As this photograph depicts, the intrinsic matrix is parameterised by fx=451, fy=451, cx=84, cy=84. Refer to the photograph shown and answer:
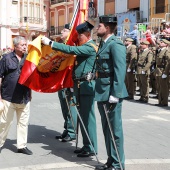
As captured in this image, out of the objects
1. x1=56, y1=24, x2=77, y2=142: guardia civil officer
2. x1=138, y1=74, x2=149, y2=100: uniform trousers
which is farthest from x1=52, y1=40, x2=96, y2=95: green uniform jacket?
x1=138, y1=74, x2=149, y2=100: uniform trousers

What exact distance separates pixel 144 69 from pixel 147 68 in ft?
0.36

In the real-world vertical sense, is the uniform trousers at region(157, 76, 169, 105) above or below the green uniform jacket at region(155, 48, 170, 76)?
below

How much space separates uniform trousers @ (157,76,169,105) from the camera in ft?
43.1

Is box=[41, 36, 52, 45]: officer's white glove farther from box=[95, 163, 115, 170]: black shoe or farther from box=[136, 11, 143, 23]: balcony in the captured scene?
box=[136, 11, 143, 23]: balcony

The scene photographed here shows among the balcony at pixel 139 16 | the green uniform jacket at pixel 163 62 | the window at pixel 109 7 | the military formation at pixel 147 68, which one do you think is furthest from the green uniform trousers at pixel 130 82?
the window at pixel 109 7

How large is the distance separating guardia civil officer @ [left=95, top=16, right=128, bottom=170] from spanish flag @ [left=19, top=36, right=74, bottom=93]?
49.9 inches

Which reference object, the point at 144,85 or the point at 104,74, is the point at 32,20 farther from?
the point at 104,74

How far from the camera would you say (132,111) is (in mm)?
11930

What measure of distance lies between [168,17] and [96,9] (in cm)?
1393

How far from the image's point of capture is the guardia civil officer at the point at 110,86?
5.91 metres

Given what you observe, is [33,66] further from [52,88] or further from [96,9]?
[96,9]

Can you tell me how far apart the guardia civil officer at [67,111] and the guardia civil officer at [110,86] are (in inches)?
66.1

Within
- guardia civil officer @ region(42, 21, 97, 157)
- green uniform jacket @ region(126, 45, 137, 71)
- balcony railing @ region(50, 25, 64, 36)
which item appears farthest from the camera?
balcony railing @ region(50, 25, 64, 36)

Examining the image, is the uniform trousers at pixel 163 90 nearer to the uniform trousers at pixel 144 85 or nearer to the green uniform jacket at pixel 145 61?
the uniform trousers at pixel 144 85
